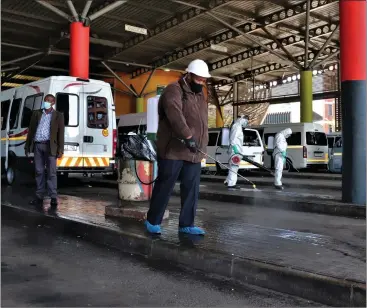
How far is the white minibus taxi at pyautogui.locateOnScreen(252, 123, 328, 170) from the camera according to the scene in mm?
20016

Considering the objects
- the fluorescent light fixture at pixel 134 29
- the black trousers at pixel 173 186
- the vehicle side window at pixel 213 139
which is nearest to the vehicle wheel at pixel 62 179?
the vehicle side window at pixel 213 139

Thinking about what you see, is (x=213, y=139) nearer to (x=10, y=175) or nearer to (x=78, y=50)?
(x=78, y=50)

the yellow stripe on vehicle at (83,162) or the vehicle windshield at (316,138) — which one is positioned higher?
the vehicle windshield at (316,138)

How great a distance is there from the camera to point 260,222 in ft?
21.5

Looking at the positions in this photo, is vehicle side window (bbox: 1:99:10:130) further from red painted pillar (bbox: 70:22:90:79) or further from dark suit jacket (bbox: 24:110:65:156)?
dark suit jacket (bbox: 24:110:65:156)

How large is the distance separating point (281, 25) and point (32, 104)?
16.1 meters

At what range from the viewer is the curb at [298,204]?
7.36 meters

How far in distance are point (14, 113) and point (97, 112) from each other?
2293 millimetres

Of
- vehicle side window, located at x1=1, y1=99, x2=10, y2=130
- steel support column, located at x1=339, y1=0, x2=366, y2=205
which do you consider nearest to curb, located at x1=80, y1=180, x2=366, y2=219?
steel support column, located at x1=339, y1=0, x2=366, y2=205

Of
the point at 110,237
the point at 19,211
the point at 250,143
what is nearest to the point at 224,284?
the point at 110,237

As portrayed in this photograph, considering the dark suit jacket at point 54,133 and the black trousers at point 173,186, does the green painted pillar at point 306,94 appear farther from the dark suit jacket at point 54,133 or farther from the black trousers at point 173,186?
the black trousers at point 173,186

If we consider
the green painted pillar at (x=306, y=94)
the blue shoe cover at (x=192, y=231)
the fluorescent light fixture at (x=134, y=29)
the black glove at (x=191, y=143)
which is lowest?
the blue shoe cover at (x=192, y=231)

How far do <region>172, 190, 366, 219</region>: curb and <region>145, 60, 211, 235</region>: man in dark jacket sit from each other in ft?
11.3

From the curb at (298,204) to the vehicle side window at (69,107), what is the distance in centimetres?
345
